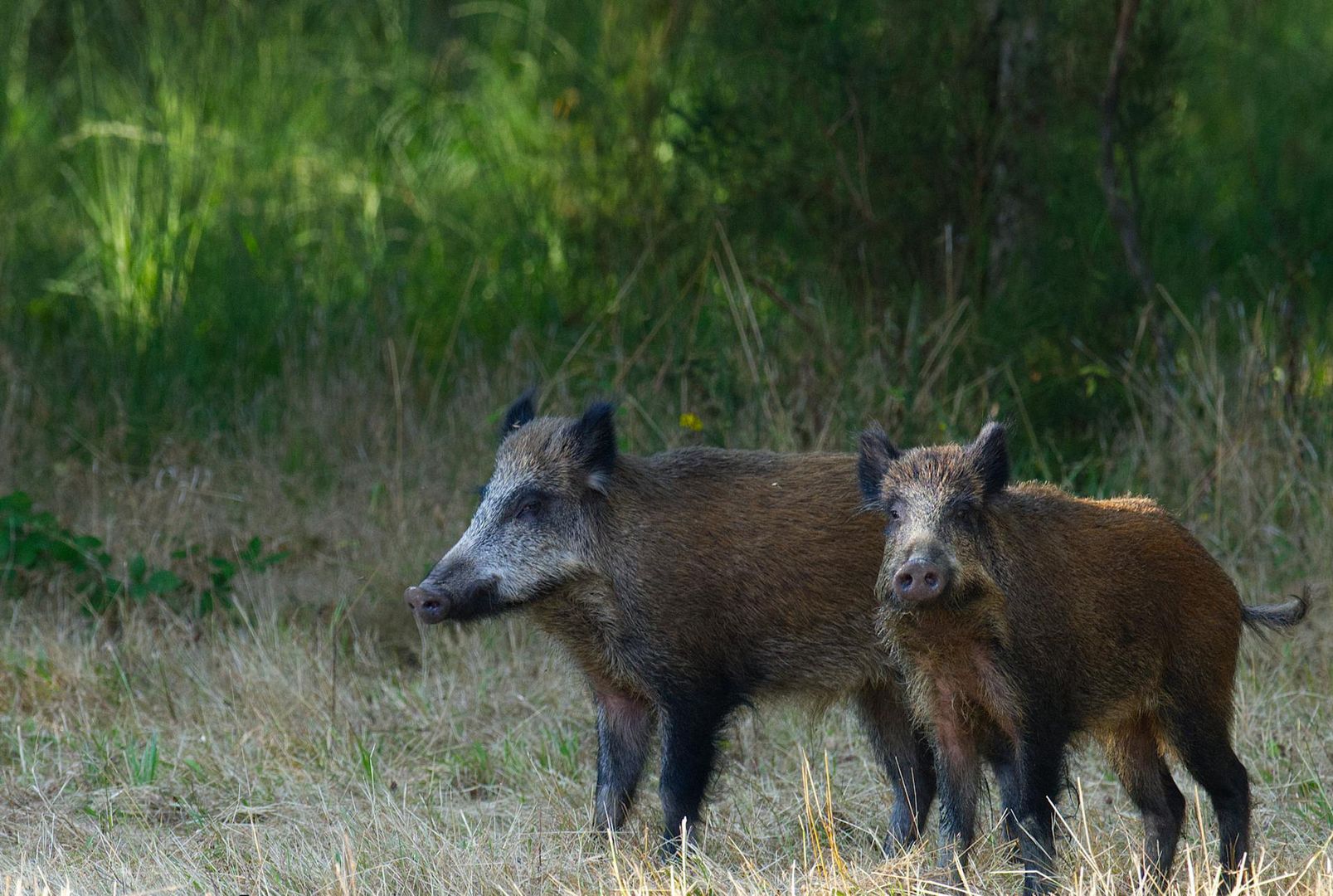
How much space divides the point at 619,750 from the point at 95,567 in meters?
2.87

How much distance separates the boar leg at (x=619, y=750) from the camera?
15.5ft

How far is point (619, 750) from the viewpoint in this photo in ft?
15.6

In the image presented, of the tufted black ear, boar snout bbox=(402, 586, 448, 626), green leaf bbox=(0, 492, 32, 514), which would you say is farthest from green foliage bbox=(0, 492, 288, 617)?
boar snout bbox=(402, 586, 448, 626)

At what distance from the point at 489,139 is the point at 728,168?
12.0ft

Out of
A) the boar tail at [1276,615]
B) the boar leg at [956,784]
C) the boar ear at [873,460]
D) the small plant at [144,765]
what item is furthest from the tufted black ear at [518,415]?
the boar tail at [1276,615]

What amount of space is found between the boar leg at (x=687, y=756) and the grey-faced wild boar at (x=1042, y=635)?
1.96 feet

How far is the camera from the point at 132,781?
5074mm

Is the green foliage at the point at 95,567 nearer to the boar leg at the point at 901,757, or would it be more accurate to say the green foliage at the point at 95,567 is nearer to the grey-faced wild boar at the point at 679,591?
the grey-faced wild boar at the point at 679,591

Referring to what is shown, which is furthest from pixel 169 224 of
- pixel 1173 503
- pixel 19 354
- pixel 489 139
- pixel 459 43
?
pixel 1173 503

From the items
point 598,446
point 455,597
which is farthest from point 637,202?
point 455,597

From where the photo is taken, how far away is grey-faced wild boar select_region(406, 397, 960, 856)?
4.51 meters

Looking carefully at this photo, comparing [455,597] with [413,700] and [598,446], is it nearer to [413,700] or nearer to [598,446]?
[598,446]

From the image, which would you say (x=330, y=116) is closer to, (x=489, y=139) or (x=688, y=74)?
(x=489, y=139)

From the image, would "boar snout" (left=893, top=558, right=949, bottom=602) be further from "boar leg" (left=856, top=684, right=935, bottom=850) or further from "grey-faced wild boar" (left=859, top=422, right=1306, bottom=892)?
"boar leg" (left=856, top=684, right=935, bottom=850)
